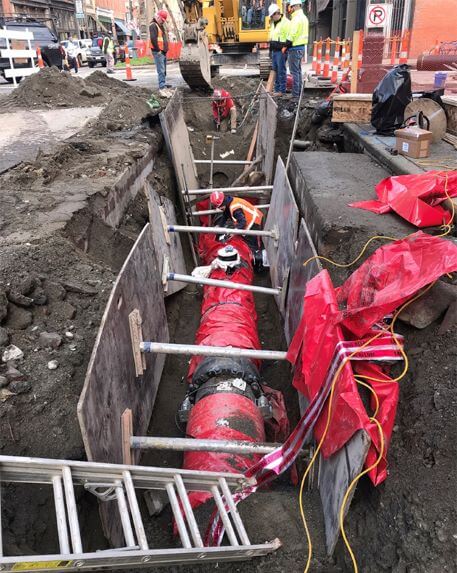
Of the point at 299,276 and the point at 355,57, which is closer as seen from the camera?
the point at 299,276

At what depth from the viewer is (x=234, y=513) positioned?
263cm

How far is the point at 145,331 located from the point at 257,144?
22.6ft

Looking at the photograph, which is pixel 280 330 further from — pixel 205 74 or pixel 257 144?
pixel 205 74

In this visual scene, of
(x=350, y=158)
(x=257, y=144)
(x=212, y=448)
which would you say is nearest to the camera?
(x=212, y=448)

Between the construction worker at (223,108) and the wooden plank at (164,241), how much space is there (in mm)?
5006

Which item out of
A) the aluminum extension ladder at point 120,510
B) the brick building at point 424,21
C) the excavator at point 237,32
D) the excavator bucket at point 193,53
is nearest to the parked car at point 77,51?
the excavator at point 237,32

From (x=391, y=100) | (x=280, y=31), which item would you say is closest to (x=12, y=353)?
(x=391, y=100)

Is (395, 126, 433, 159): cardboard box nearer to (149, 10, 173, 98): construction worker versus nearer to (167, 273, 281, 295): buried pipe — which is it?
(167, 273, 281, 295): buried pipe

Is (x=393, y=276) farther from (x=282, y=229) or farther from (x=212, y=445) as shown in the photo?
(x=282, y=229)

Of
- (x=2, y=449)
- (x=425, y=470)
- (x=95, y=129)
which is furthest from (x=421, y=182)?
(x=95, y=129)

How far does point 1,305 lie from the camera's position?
131 inches

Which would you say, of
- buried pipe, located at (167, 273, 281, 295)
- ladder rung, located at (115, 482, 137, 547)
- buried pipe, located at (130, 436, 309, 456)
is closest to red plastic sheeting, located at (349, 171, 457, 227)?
buried pipe, located at (167, 273, 281, 295)

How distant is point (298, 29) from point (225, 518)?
10236mm

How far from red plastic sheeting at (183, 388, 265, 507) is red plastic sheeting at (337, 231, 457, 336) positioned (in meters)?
1.17
